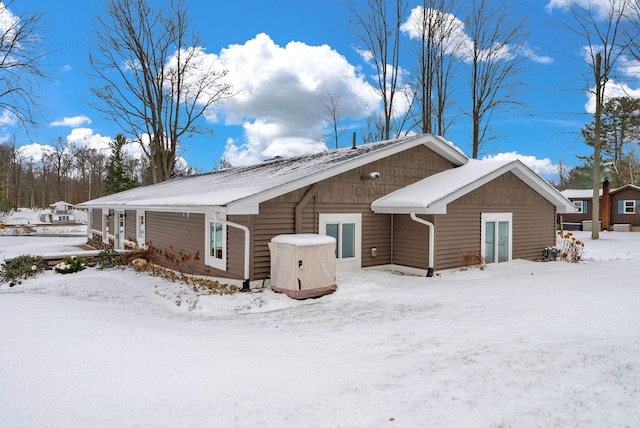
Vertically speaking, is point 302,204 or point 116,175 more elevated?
point 116,175

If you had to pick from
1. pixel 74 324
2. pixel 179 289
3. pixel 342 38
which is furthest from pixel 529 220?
pixel 342 38

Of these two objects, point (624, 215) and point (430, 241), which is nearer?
point (430, 241)

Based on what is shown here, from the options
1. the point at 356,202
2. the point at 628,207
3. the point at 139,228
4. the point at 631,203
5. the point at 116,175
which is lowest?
the point at 139,228

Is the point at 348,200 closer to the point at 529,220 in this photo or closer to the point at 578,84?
the point at 529,220

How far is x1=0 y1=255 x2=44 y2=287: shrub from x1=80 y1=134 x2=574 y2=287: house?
3172 millimetres

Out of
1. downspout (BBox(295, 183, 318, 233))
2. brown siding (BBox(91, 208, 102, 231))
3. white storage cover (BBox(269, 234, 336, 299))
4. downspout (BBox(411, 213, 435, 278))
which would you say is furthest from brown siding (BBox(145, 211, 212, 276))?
brown siding (BBox(91, 208, 102, 231))

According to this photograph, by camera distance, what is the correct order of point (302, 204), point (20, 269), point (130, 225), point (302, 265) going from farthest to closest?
point (130, 225) < point (20, 269) < point (302, 204) < point (302, 265)

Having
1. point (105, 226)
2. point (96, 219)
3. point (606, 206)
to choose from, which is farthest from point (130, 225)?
point (606, 206)

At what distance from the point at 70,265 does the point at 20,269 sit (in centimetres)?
117

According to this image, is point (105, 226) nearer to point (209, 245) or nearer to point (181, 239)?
point (181, 239)

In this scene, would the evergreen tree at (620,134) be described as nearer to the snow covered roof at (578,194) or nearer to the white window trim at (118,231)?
the snow covered roof at (578,194)

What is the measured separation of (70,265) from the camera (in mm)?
11328

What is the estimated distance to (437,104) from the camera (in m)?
23.9

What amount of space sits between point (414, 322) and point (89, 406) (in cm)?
435
